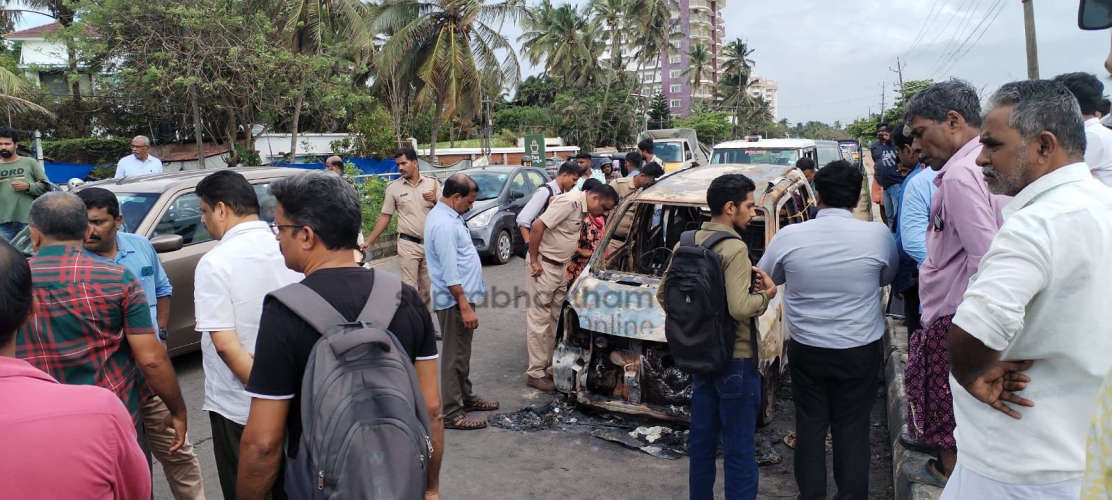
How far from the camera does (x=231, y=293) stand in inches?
102

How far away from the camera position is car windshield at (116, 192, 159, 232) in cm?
553

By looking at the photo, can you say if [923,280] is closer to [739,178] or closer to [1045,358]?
[739,178]

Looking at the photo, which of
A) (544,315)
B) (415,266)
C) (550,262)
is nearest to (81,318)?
(544,315)

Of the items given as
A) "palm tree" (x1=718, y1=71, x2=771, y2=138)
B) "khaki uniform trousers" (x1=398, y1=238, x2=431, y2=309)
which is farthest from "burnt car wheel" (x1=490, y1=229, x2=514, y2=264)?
"palm tree" (x1=718, y1=71, x2=771, y2=138)

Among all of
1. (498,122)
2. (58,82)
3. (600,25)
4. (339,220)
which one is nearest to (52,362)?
(339,220)

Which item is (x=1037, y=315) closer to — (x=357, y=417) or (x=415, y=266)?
(x=357, y=417)

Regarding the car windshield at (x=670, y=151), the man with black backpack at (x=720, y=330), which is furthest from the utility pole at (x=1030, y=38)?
the man with black backpack at (x=720, y=330)

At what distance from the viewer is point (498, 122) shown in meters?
50.4

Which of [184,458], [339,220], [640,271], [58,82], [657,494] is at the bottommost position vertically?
[657,494]

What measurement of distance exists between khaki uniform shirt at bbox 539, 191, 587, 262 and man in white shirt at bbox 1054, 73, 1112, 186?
3.48 m

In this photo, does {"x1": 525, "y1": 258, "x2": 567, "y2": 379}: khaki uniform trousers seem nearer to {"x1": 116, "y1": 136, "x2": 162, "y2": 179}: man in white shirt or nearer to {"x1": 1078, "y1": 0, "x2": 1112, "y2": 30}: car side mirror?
{"x1": 1078, "y1": 0, "x2": 1112, "y2": 30}: car side mirror

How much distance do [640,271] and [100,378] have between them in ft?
14.2

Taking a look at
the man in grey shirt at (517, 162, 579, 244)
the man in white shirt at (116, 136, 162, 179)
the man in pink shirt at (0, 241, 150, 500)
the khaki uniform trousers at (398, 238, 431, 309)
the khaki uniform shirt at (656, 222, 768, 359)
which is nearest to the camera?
the man in pink shirt at (0, 241, 150, 500)

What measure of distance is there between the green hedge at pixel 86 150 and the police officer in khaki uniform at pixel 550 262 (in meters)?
19.7
